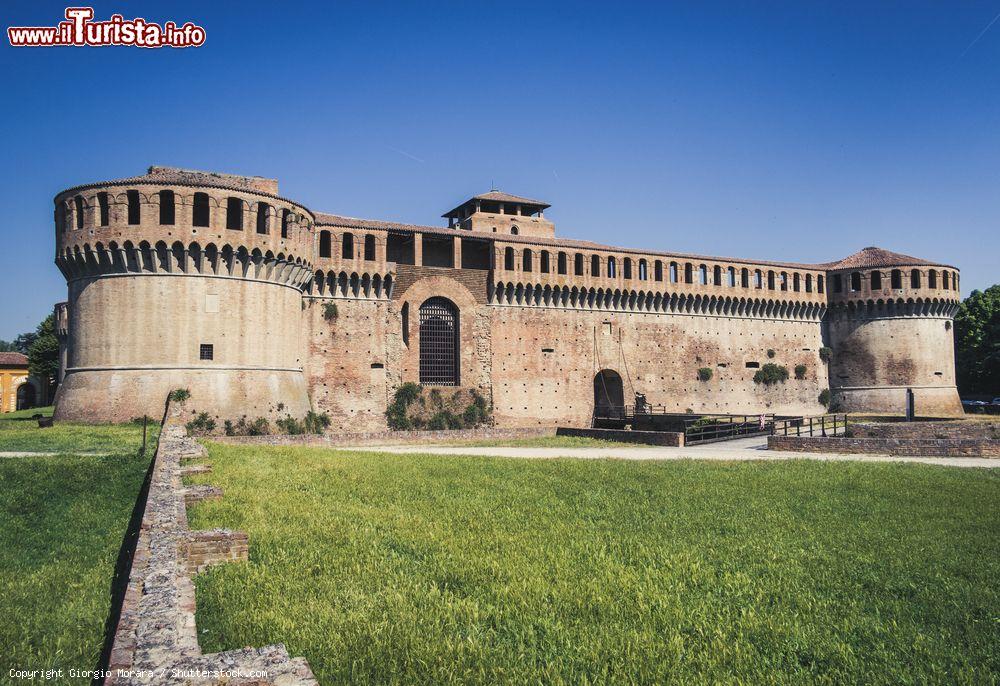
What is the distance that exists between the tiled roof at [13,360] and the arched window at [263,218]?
36.4 m

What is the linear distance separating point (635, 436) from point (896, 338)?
2356cm

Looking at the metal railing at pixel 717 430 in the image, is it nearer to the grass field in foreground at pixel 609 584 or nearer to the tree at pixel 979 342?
the grass field in foreground at pixel 609 584

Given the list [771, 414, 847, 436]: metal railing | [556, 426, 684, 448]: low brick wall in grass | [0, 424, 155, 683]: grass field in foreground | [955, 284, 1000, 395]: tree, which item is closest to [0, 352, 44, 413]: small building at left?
[556, 426, 684, 448]: low brick wall in grass

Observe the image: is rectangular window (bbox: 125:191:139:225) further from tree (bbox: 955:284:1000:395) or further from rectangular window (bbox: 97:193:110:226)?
tree (bbox: 955:284:1000:395)

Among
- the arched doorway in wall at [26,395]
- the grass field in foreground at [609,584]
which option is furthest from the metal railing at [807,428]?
the arched doorway in wall at [26,395]

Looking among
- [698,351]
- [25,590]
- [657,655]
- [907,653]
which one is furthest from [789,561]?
[698,351]

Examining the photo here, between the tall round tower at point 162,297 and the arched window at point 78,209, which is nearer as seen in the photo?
the tall round tower at point 162,297

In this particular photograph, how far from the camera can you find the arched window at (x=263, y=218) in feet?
84.9

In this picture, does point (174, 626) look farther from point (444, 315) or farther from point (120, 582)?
point (444, 315)

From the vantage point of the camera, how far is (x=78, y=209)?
81.6 feet

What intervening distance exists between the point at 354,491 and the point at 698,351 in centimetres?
2916

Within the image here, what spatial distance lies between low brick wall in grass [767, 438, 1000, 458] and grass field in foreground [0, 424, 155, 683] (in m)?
16.5

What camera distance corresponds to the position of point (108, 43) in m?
13.4

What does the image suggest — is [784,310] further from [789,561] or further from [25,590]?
[25,590]
